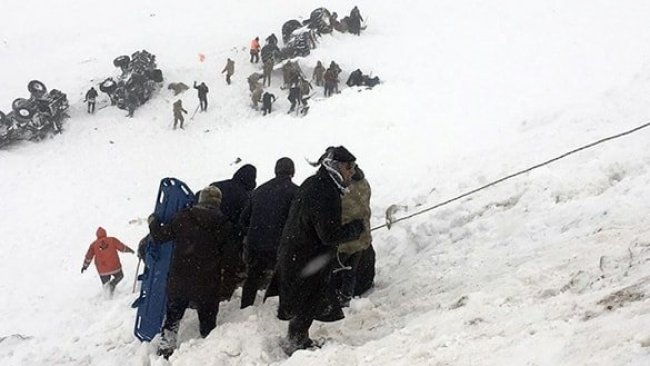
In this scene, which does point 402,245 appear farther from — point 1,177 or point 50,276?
point 1,177

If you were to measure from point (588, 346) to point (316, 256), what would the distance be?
1.95 meters

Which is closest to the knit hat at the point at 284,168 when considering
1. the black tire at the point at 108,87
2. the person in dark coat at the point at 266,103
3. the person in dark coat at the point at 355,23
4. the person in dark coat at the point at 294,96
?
the person in dark coat at the point at 294,96

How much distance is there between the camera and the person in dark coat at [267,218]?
5531 mm

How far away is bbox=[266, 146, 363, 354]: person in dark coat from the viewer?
4.32 meters

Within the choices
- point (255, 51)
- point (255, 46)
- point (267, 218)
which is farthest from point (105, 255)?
point (255, 46)

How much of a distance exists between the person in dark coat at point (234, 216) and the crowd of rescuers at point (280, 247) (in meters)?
0.01

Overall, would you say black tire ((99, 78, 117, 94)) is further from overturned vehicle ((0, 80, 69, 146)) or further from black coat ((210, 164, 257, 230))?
black coat ((210, 164, 257, 230))

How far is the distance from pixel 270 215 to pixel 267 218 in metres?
0.04

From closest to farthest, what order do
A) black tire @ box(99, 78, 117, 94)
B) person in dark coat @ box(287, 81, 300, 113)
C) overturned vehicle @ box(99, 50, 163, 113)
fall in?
person in dark coat @ box(287, 81, 300, 113) < overturned vehicle @ box(99, 50, 163, 113) < black tire @ box(99, 78, 117, 94)

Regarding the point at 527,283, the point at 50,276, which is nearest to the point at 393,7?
the point at 50,276

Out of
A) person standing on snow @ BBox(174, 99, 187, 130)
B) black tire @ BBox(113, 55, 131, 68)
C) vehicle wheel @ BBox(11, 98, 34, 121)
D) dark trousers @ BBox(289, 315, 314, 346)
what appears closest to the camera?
dark trousers @ BBox(289, 315, 314, 346)

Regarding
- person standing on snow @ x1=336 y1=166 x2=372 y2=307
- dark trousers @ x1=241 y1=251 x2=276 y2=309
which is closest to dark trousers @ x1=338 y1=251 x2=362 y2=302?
person standing on snow @ x1=336 y1=166 x2=372 y2=307

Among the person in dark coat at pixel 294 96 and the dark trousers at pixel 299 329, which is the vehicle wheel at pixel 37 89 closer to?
the person in dark coat at pixel 294 96

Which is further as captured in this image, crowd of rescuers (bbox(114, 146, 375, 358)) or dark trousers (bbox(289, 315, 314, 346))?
dark trousers (bbox(289, 315, 314, 346))
